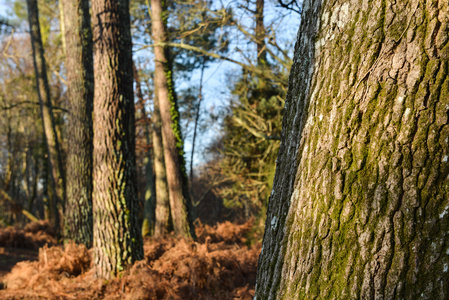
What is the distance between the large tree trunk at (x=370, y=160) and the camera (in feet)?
4.62

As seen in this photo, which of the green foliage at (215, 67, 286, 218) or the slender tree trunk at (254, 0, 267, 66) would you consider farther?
the green foliage at (215, 67, 286, 218)

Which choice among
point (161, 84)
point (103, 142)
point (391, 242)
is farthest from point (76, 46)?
point (391, 242)

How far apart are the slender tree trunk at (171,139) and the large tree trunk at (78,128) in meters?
2.06

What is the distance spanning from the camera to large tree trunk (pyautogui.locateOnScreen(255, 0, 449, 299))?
4.62ft

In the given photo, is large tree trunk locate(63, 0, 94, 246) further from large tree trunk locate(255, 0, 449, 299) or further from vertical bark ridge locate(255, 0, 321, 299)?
large tree trunk locate(255, 0, 449, 299)

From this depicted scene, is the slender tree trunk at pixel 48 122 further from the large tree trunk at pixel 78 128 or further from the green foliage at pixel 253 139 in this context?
the green foliage at pixel 253 139

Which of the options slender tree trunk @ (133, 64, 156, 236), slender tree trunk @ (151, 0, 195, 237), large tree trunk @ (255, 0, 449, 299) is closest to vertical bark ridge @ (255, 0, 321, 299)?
large tree trunk @ (255, 0, 449, 299)

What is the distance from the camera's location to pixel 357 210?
153 centimetres

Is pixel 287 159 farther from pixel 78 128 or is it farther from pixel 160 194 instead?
pixel 160 194

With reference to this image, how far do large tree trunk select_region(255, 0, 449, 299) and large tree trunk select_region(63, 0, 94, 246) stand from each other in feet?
20.8

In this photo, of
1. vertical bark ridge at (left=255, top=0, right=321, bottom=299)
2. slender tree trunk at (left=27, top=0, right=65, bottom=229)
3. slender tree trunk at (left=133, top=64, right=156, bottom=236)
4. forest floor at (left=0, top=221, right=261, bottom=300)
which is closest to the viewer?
vertical bark ridge at (left=255, top=0, right=321, bottom=299)

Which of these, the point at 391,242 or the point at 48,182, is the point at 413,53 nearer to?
the point at 391,242

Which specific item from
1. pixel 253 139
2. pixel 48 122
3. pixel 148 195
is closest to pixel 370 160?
pixel 253 139

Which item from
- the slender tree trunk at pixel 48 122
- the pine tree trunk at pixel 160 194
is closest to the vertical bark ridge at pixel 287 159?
the pine tree trunk at pixel 160 194
